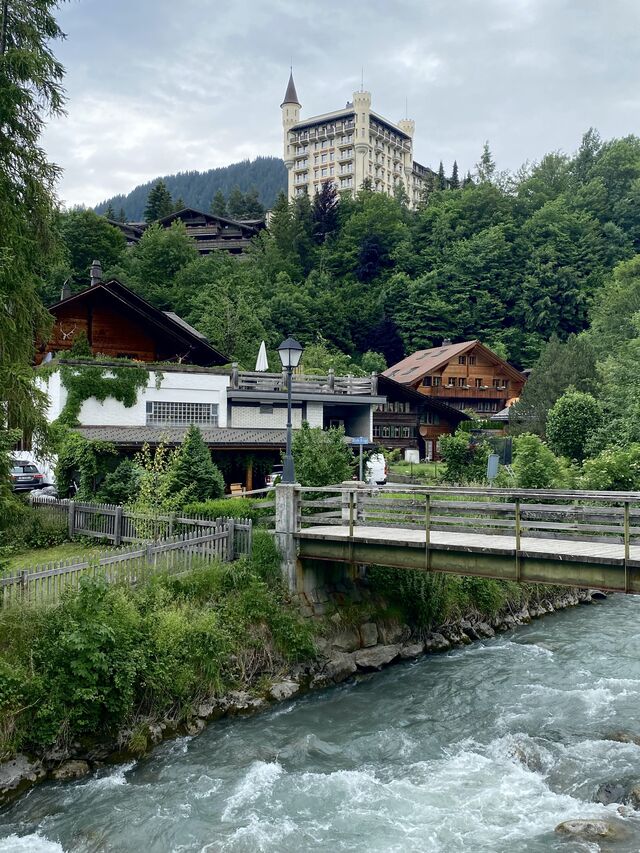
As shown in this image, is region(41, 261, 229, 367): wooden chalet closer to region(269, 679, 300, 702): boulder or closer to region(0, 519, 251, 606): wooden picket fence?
region(0, 519, 251, 606): wooden picket fence

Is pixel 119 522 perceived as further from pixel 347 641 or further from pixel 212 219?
pixel 212 219

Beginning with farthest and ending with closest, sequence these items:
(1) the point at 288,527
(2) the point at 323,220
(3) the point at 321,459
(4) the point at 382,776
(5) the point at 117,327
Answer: (2) the point at 323,220
(5) the point at 117,327
(3) the point at 321,459
(1) the point at 288,527
(4) the point at 382,776

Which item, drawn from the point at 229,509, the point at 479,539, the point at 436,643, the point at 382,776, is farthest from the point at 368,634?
the point at 382,776

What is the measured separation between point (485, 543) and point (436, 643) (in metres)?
5.65

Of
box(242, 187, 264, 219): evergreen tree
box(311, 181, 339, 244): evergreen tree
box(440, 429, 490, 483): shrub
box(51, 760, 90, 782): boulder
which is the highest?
box(242, 187, 264, 219): evergreen tree

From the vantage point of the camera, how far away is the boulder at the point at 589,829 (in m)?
11.0

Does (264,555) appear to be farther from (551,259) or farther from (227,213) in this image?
(227,213)

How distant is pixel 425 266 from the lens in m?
87.8

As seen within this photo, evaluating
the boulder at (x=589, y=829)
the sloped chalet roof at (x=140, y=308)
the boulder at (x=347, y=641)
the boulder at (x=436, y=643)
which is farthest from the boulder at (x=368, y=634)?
the sloped chalet roof at (x=140, y=308)

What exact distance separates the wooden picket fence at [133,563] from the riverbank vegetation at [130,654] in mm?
366

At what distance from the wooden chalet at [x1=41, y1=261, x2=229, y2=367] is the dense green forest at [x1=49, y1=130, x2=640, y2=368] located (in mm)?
29295

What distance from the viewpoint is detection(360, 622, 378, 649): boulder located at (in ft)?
64.0

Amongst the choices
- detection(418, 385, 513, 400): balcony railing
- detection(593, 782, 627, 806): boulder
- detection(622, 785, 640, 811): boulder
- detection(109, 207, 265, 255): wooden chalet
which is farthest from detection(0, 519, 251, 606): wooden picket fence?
detection(109, 207, 265, 255): wooden chalet

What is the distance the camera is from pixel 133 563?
55.3 ft
